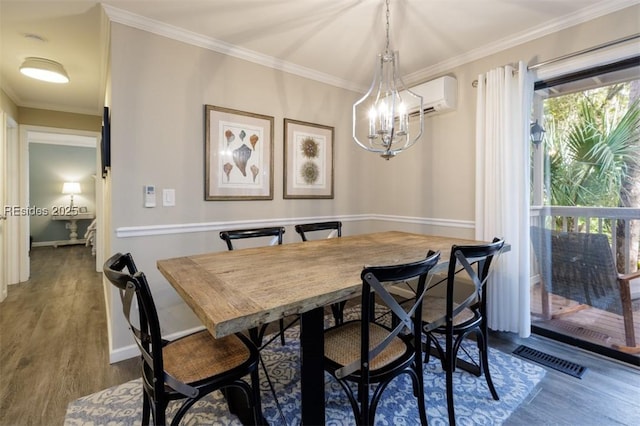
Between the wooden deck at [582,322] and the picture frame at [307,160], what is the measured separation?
7.33 feet

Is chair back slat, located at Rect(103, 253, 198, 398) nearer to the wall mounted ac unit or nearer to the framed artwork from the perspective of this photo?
the framed artwork

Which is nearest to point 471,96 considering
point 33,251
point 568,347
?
point 568,347

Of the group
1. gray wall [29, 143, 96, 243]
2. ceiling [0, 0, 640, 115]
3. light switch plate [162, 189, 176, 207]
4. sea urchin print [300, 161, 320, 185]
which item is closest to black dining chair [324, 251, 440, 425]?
light switch plate [162, 189, 176, 207]

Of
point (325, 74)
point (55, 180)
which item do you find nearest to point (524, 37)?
point (325, 74)

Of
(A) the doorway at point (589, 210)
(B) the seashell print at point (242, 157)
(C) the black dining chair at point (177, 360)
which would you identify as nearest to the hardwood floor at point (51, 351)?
(C) the black dining chair at point (177, 360)

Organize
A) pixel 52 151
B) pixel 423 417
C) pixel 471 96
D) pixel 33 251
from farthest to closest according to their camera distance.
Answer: pixel 52 151 < pixel 33 251 < pixel 471 96 < pixel 423 417

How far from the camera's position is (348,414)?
5.45 ft

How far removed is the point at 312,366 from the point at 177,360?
574 mm

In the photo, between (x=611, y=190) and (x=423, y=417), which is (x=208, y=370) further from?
(x=611, y=190)

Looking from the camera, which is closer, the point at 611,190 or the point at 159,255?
the point at 611,190

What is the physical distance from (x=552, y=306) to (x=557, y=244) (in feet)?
1.74

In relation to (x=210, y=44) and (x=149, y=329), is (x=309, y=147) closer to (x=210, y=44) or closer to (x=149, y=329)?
(x=210, y=44)

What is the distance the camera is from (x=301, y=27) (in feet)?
7.97

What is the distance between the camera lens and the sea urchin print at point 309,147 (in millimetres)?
3279
